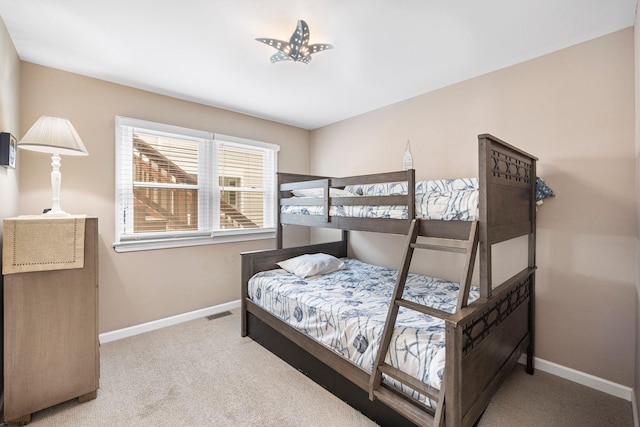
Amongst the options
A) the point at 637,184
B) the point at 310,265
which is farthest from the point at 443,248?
the point at 310,265

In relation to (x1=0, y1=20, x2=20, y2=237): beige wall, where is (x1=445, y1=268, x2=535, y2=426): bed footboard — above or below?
below

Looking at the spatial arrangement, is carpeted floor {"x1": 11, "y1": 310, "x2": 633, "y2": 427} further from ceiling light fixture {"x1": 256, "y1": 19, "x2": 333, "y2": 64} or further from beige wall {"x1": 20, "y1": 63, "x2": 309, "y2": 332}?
ceiling light fixture {"x1": 256, "y1": 19, "x2": 333, "y2": 64}

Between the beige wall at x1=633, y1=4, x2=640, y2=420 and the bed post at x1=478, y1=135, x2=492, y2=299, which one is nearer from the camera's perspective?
the bed post at x1=478, y1=135, x2=492, y2=299

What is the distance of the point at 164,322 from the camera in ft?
9.89

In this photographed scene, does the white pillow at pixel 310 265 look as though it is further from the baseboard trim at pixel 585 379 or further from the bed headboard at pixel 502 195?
the baseboard trim at pixel 585 379

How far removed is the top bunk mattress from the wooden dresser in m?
1.78

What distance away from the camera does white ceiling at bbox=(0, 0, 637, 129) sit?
1695 millimetres

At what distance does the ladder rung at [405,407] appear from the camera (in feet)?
4.52

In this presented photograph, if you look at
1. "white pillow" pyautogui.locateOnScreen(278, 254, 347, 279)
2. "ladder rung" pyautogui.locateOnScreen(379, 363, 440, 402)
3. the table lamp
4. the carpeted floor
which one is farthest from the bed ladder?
the table lamp

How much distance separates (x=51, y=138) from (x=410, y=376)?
261 cm

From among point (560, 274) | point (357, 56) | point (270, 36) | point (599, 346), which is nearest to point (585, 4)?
point (357, 56)

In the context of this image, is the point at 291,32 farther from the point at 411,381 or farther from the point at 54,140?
the point at 411,381

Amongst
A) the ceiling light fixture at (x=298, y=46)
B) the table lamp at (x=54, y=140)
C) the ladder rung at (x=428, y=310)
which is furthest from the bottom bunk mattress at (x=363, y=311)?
the ceiling light fixture at (x=298, y=46)

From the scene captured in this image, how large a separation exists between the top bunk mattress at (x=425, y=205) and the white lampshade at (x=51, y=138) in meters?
1.88
